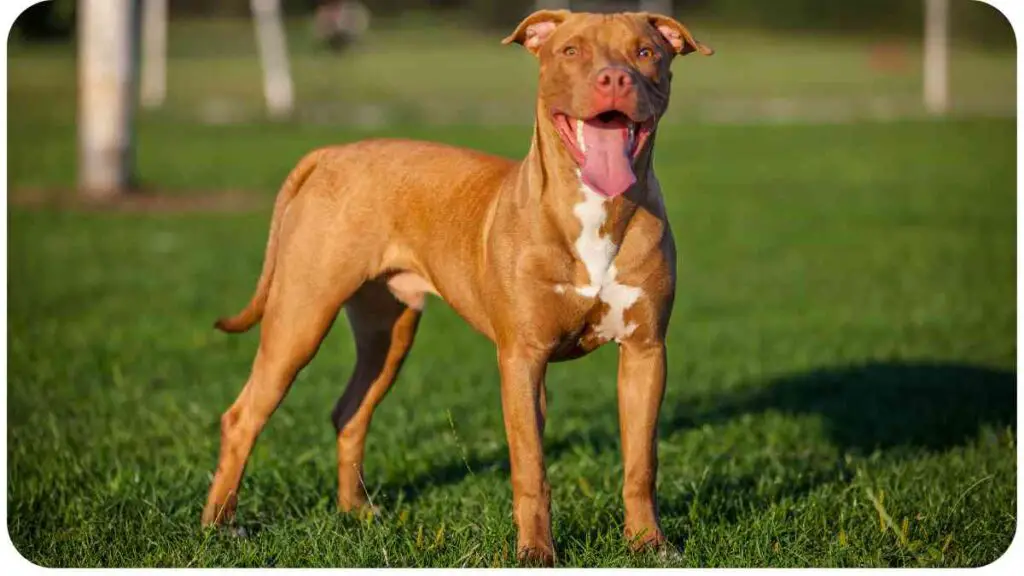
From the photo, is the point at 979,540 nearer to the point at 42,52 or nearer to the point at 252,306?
the point at 252,306

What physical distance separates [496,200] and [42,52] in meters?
44.7

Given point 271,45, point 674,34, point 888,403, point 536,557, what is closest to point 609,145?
point 674,34

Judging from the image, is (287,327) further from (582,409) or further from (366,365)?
(582,409)

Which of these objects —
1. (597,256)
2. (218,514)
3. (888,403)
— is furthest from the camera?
(888,403)

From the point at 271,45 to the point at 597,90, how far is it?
1739 inches

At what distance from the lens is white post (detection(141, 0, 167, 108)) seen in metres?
42.5

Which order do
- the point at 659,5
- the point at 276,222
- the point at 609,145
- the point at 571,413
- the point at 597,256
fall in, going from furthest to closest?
1. the point at 659,5
2. the point at 571,413
3. the point at 276,222
4. the point at 597,256
5. the point at 609,145

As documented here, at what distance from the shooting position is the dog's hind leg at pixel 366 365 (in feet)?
21.4

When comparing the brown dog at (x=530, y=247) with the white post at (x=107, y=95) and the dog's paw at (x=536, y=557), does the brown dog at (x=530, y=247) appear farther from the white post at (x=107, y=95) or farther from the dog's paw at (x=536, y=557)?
the white post at (x=107, y=95)

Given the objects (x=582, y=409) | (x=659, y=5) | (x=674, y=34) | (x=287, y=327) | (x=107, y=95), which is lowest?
(x=659, y=5)

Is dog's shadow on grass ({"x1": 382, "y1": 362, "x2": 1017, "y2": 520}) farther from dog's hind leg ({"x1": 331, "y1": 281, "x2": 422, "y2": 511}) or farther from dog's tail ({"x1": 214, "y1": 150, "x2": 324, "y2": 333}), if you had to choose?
dog's tail ({"x1": 214, "y1": 150, "x2": 324, "y2": 333})

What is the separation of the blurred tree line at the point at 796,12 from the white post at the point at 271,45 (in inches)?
25.1

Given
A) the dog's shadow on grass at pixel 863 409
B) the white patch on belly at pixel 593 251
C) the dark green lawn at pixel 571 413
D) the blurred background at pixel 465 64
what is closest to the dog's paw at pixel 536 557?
the dark green lawn at pixel 571 413

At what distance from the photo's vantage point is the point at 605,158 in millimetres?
5211
